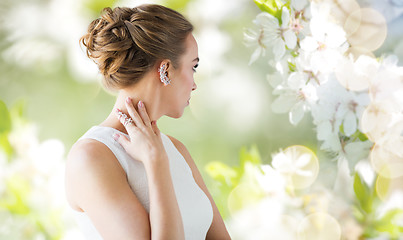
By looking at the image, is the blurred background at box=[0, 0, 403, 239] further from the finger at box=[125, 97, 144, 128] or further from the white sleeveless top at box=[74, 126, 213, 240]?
the finger at box=[125, 97, 144, 128]

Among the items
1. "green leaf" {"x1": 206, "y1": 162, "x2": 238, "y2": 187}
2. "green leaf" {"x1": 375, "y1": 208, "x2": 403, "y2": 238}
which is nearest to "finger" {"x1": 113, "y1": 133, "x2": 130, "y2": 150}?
"green leaf" {"x1": 206, "y1": 162, "x2": 238, "y2": 187}

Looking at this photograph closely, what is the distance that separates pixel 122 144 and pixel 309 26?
64cm

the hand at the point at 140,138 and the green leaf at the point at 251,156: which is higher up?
the hand at the point at 140,138

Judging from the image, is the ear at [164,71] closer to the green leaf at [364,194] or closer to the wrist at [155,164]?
the wrist at [155,164]

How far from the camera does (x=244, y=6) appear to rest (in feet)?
5.24

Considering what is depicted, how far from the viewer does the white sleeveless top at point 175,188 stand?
99 cm

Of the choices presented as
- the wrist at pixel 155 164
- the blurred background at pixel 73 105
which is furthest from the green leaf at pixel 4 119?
the wrist at pixel 155 164

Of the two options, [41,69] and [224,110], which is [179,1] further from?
[41,69]

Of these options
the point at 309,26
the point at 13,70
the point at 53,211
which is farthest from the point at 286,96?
the point at 13,70

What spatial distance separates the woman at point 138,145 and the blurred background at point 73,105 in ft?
1.61

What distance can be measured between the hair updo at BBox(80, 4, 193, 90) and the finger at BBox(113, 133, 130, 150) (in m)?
0.13

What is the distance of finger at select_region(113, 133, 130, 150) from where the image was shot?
3.25 feet

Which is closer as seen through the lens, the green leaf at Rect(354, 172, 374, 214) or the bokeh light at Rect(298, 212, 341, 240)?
the green leaf at Rect(354, 172, 374, 214)

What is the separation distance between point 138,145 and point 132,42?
0.24m
